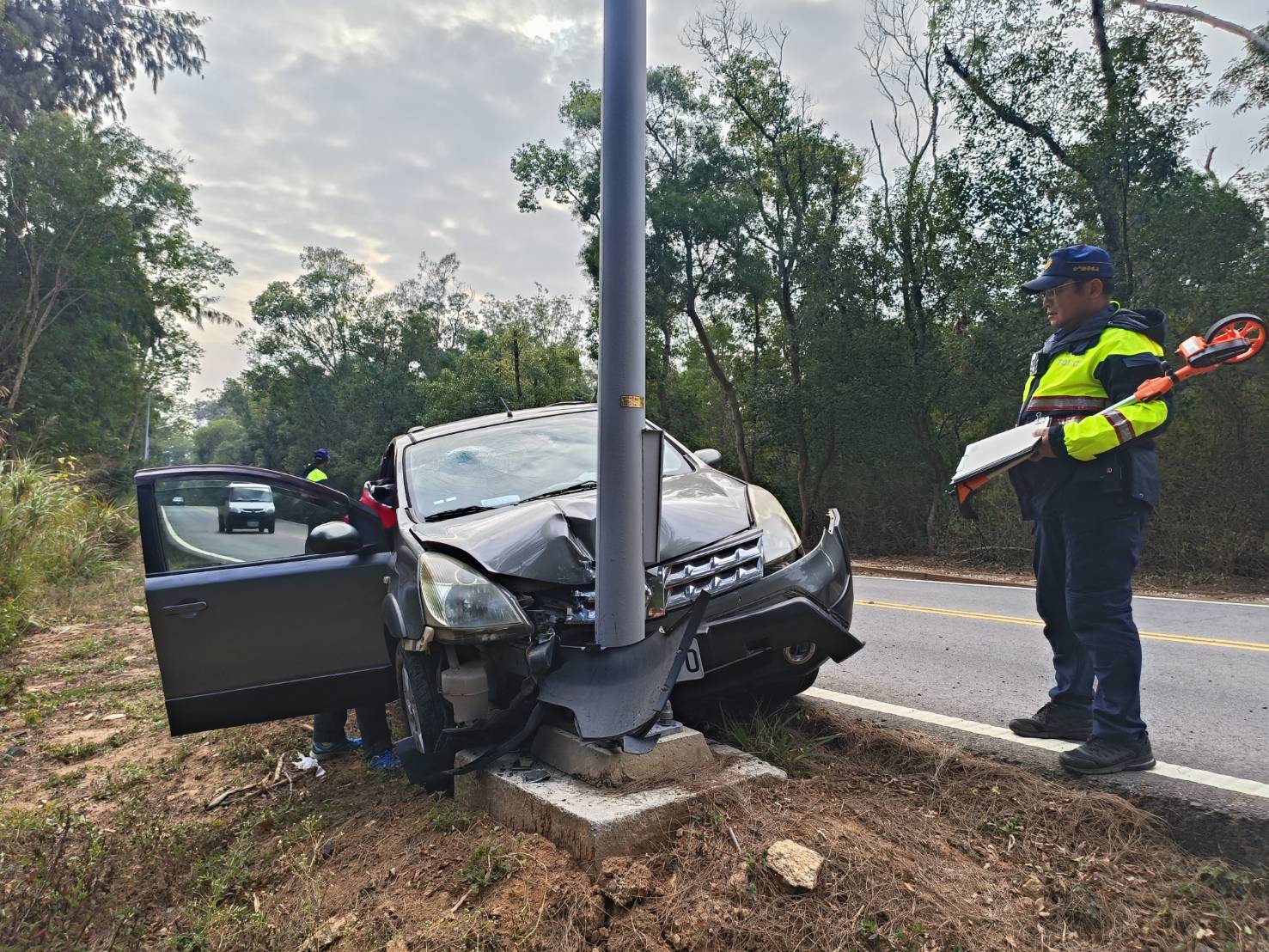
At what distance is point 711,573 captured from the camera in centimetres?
316

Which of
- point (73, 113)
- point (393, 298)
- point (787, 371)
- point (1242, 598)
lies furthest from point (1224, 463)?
point (393, 298)

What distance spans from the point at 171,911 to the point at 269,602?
4.43 feet

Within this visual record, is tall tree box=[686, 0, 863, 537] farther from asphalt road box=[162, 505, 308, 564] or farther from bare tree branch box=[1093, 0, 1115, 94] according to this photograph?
asphalt road box=[162, 505, 308, 564]

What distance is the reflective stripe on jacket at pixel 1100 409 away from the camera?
3.03m

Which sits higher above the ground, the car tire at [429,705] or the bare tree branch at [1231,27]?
the bare tree branch at [1231,27]

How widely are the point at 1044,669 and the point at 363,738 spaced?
4513 mm

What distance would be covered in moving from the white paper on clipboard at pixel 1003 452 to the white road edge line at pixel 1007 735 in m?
1.30

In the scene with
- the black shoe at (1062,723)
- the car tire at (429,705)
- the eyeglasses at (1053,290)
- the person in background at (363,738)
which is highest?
the eyeglasses at (1053,290)

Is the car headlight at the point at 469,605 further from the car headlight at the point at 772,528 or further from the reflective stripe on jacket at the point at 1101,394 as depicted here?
→ the reflective stripe on jacket at the point at 1101,394

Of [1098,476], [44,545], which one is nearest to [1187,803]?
[1098,476]

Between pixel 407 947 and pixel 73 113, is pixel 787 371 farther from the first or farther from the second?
pixel 73 113

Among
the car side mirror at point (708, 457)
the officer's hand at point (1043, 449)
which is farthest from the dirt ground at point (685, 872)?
the car side mirror at point (708, 457)

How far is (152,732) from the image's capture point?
5.08 m

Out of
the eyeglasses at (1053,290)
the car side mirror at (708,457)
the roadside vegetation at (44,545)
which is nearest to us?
the eyeglasses at (1053,290)
